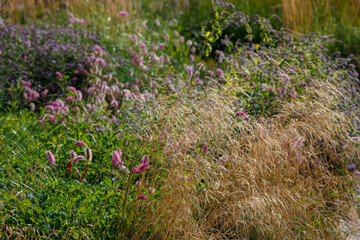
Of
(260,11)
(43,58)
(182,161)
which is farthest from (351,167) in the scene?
(43,58)

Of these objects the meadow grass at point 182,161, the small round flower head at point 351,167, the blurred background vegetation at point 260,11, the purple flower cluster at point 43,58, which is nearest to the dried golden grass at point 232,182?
the meadow grass at point 182,161

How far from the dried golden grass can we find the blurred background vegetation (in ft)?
10.7

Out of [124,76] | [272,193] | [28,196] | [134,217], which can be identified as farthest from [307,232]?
[124,76]

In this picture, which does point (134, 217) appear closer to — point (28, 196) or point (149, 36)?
point (28, 196)

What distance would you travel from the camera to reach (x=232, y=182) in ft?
9.53

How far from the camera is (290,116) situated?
3.81 meters

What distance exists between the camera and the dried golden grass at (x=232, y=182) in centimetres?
269

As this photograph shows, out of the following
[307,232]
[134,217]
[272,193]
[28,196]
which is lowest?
[307,232]

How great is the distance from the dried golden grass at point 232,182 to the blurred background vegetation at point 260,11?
3272 mm

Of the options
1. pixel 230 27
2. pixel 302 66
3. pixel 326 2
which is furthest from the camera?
pixel 326 2

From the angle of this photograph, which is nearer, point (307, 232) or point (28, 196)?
point (28, 196)

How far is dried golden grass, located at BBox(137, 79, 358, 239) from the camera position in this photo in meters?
2.69

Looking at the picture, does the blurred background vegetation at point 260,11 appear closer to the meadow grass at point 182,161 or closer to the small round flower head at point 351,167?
the meadow grass at point 182,161

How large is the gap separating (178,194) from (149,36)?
184 inches
